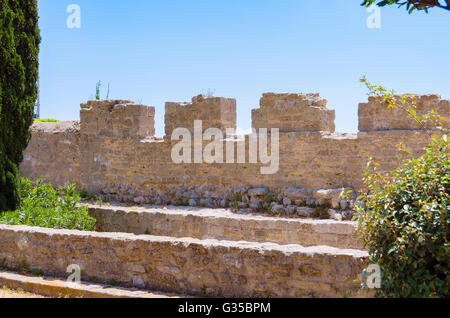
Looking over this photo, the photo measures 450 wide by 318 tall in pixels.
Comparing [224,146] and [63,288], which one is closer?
[63,288]

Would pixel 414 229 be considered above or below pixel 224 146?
below

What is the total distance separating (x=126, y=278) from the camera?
4.80m

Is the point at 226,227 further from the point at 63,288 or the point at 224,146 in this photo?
the point at 63,288

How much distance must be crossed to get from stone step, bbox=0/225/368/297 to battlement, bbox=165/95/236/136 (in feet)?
18.7

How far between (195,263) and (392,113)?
6.09 m

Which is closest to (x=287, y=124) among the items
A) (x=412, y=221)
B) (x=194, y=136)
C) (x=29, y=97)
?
(x=194, y=136)

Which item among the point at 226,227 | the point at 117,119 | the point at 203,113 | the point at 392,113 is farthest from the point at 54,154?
the point at 392,113

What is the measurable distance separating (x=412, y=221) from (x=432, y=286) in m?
0.47

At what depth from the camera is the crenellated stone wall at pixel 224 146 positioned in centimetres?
913

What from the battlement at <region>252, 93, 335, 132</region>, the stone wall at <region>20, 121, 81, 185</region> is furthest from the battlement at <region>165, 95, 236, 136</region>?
the stone wall at <region>20, 121, 81, 185</region>

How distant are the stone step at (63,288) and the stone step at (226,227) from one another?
274cm

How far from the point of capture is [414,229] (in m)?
3.34

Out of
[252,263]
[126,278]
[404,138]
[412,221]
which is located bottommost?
[126,278]
